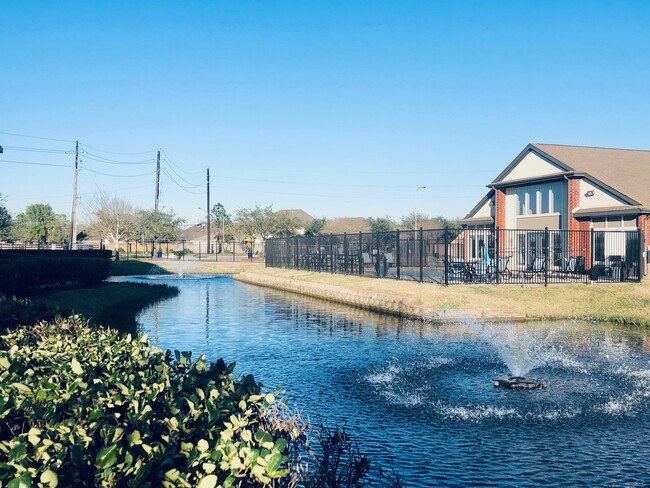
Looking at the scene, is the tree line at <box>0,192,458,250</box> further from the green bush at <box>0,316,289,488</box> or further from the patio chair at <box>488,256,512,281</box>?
the green bush at <box>0,316,289,488</box>

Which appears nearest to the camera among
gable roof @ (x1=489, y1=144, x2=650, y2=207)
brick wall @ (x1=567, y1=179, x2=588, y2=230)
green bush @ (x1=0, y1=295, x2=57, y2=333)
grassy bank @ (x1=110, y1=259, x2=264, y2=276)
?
green bush @ (x1=0, y1=295, x2=57, y2=333)

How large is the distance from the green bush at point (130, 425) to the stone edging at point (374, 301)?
597 inches

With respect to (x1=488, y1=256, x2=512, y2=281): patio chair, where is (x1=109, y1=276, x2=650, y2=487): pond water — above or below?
below

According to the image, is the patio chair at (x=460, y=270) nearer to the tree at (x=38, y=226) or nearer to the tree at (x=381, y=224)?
the tree at (x=381, y=224)

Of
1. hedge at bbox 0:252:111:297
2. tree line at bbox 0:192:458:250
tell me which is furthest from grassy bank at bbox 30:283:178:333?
tree line at bbox 0:192:458:250

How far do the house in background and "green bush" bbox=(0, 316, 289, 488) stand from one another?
81.2 ft

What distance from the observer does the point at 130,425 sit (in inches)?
169

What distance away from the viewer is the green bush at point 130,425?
11.5 feet

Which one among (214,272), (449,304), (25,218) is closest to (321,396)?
(449,304)

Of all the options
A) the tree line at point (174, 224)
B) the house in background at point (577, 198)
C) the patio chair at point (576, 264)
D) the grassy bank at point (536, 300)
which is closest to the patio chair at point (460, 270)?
the house in background at point (577, 198)

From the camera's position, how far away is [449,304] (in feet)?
69.2

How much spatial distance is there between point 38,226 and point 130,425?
125m

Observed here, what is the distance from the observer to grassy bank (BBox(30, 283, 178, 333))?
715 inches

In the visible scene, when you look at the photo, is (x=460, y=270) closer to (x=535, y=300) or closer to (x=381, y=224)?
(x=535, y=300)
